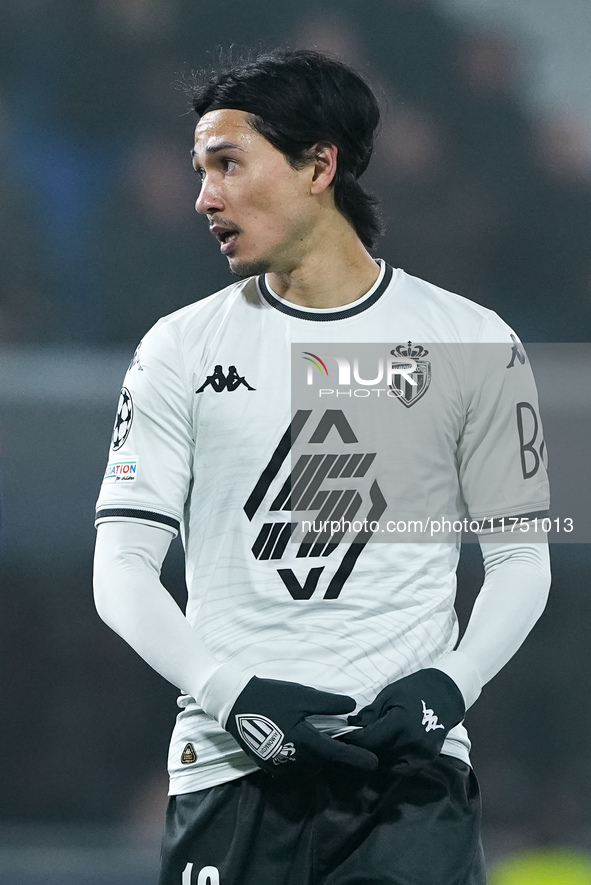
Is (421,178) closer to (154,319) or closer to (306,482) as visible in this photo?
(154,319)

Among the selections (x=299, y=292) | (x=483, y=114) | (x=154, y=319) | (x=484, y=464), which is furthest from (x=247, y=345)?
(x=483, y=114)

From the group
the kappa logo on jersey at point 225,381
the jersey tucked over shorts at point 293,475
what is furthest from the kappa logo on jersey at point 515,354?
the kappa logo on jersey at point 225,381

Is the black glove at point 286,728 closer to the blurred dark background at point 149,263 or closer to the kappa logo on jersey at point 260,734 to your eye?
the kappa logo on jersey at point 260,734

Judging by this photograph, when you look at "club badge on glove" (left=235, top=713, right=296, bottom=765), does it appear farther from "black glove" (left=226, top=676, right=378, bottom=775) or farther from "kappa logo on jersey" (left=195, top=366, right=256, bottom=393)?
"kappa logo on jersey" (left=195, top=366, right=256, bottom=393)

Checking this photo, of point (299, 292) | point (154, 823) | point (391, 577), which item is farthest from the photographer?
point (154, 823)

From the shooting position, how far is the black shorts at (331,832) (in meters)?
1.34

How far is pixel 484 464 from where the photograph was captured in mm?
1491

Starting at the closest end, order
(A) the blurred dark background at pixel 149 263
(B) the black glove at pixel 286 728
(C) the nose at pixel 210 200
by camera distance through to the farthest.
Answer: (B) the black glove at pixel 286 728, (C) the nose at pixel 210 200, (A) the blurred dark background at pixel 149 263

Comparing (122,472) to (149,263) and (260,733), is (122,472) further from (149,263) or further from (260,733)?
(149,263)

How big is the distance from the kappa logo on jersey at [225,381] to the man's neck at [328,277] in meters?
0.14

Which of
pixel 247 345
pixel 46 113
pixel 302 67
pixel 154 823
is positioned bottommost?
pixel 154 823

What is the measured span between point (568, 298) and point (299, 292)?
Answer: 2.85 ft

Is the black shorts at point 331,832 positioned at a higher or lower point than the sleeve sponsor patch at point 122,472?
lower

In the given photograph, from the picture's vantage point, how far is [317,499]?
1449 mm
